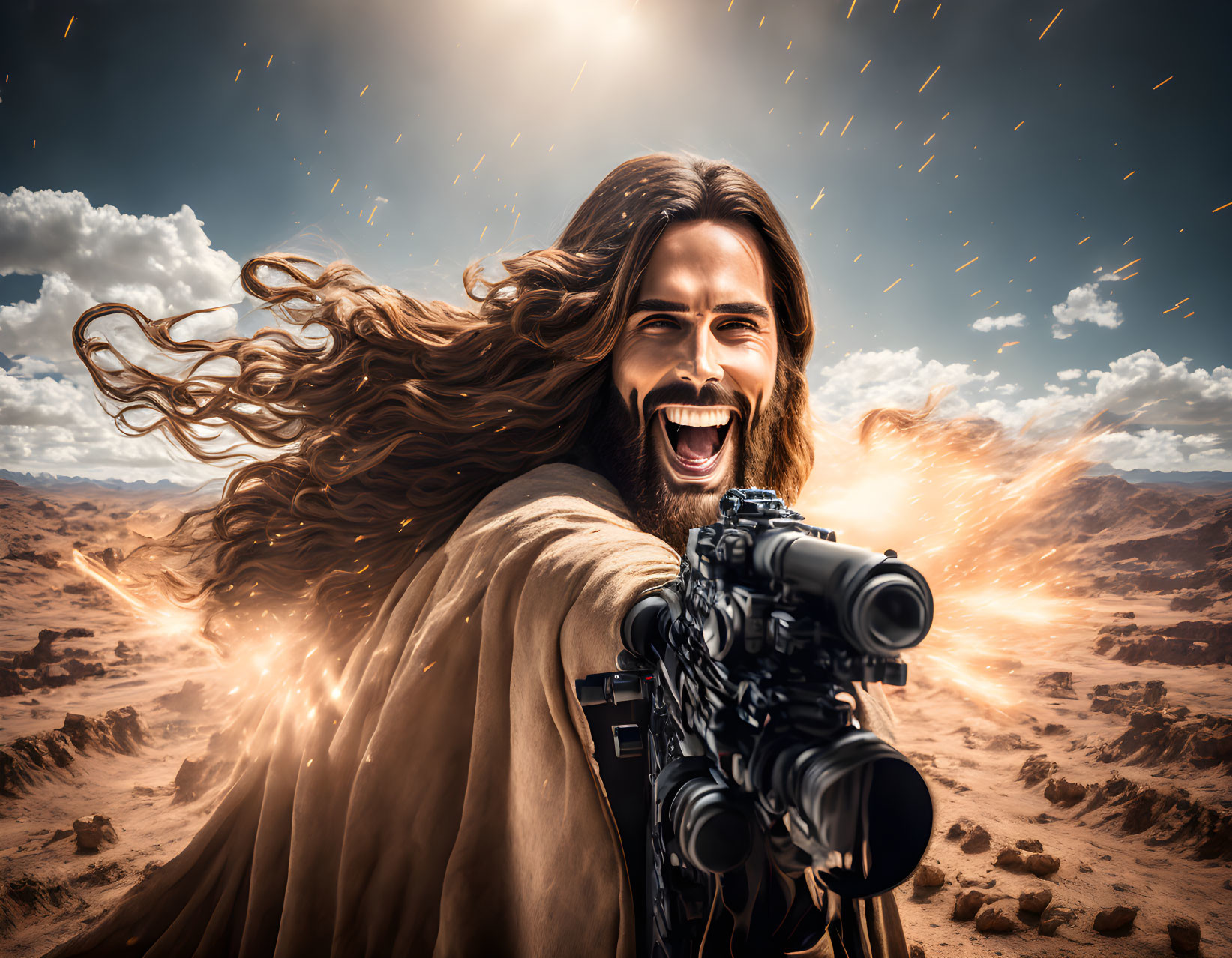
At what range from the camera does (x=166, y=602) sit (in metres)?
2.65

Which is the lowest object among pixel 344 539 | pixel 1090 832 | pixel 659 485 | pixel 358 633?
pixel 1090 832

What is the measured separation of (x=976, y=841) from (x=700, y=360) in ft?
15.8

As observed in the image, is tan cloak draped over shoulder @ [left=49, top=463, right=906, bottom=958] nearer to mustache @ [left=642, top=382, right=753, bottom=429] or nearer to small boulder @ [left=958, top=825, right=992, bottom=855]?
mustache @ [left=642, top=382, right=753, bottom=429]

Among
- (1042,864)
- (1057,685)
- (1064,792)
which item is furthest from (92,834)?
(1057,685)

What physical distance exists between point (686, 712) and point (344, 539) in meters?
1.81

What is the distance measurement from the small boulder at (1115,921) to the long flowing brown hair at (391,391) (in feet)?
13.9

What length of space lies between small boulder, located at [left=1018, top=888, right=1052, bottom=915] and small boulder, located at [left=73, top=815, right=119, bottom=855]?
25.3 ft

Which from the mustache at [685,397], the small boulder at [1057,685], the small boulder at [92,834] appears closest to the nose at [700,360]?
the mustache at [685,397]

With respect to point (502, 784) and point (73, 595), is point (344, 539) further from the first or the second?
point (73, 595)

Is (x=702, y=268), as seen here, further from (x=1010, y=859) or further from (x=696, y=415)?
(x=1010, y=859)

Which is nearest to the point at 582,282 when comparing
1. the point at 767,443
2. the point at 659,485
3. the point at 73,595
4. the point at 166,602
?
the point at 659,485

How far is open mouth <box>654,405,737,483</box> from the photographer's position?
2047 millimetres

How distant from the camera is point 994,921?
3.49m

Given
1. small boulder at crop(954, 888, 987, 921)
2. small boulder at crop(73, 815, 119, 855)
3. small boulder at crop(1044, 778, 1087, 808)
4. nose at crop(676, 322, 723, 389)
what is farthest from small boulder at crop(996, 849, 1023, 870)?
small boulder at crop(73, 815, 119, 855)
